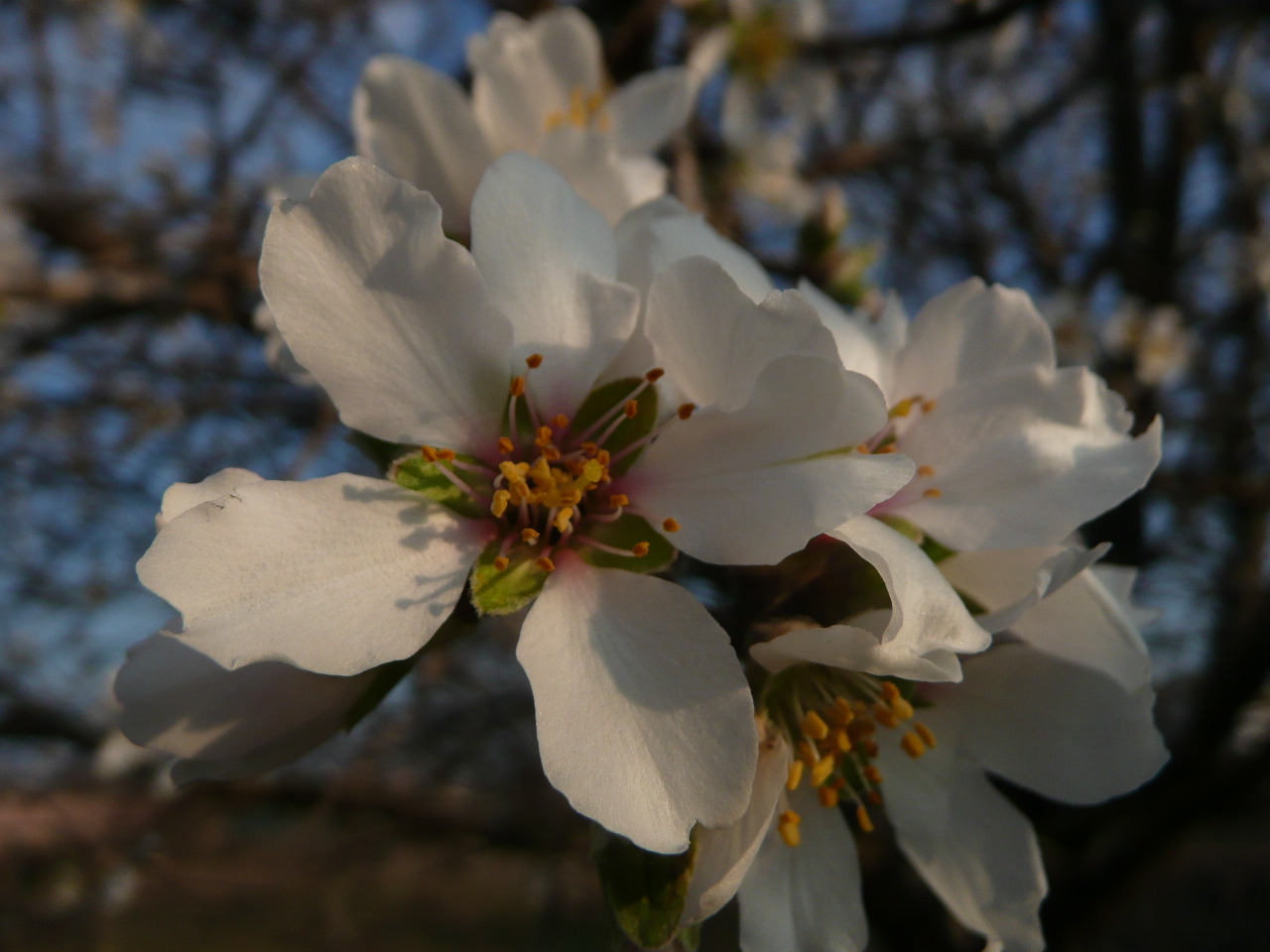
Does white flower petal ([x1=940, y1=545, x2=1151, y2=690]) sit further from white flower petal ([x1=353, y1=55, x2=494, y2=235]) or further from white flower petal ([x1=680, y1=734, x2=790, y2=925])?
white flower petal ([x1=353, y1=55, x2=494, y2=235])

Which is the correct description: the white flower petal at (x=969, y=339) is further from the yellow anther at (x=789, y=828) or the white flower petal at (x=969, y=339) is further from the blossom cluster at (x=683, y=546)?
the yellow anther at (x=789, y=828)

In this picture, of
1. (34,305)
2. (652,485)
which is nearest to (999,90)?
(34,305)

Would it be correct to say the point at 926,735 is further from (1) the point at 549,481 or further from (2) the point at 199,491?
(2) the point at 199,491

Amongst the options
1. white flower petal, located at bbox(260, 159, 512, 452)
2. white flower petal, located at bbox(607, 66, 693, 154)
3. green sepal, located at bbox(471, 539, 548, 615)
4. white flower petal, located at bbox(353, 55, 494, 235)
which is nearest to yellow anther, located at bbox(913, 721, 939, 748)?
green sepal, located at bbox(471, 539, 548, 615)

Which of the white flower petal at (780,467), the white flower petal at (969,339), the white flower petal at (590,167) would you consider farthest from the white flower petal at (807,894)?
the white flower petal at (590,167)

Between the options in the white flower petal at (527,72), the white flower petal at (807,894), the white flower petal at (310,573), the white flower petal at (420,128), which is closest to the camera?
the white flower petal at (310,573)

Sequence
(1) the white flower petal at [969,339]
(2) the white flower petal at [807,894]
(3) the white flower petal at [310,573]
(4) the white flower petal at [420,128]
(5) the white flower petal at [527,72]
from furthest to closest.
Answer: (5) the white flower petal at [527,72] → (4) the white flower petal at [420,128] → (1) the white flower petal at [969,339] → (2) the white flower petal at [807,894] → (3) the white flower petal at [310,573]
